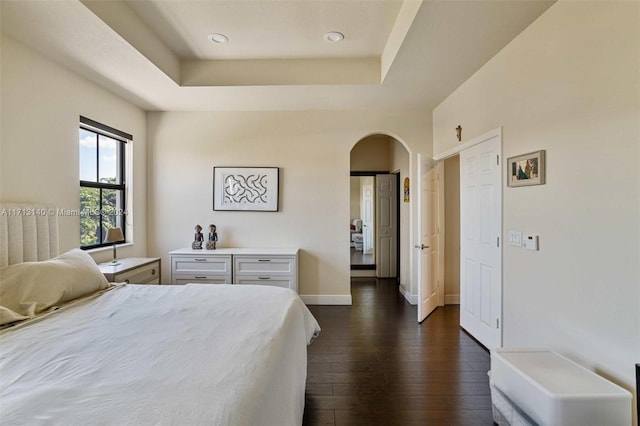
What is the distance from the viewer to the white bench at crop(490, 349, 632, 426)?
1.50 meters

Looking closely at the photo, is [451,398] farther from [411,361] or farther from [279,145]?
[279,145]

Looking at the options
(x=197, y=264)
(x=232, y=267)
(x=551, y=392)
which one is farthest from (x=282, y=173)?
(x=551, y=392)

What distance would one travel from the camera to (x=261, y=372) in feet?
3.89

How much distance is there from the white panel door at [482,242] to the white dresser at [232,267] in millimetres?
2084

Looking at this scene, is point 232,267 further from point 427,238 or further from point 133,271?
point 427,238

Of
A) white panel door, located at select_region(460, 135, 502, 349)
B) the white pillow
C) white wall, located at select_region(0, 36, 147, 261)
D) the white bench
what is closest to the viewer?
the white bench

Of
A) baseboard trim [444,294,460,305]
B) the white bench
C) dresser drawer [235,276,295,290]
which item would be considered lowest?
baseboard trim [444,294,460,305]

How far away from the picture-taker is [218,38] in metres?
3.00

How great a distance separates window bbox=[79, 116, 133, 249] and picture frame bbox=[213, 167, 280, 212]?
1186mm

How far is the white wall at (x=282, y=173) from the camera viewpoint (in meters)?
4.39

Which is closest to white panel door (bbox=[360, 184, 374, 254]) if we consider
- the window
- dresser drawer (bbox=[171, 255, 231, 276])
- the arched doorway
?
the arched doorway

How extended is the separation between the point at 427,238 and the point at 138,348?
3394mm

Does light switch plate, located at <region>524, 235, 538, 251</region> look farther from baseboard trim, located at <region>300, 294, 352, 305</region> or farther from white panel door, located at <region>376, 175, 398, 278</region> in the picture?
white panel door, located at <region>376, 175, 398, 278</region>

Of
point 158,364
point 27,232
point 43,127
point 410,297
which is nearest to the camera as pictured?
point 158,364
